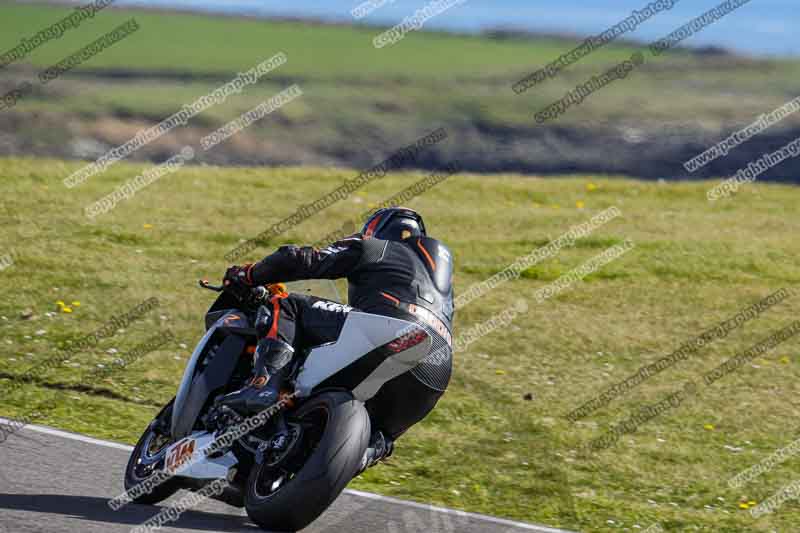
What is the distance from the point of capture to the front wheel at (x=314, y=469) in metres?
5.95

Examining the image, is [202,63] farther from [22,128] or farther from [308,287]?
[308,287]

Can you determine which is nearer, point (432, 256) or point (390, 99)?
point (432, 256)

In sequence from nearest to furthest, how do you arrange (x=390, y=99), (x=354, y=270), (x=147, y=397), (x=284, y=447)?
(x=284, y=447)
(x=354, y=270)
(x=147, y=397)
(x=390, y=99)

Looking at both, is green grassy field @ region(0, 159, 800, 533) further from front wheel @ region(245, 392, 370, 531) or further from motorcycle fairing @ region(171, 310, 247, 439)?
front wheel @ region(245, 392, 370, 531)

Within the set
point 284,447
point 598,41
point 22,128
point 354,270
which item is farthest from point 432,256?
point 598,41

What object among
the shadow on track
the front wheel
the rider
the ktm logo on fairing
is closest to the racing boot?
the rider

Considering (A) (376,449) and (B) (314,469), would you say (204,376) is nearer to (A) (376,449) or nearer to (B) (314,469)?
(A) (376,449)

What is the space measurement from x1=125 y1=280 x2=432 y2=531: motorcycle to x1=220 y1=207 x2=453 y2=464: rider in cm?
9

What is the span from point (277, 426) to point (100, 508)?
111cm

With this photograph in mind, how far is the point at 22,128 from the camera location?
25.7 metres

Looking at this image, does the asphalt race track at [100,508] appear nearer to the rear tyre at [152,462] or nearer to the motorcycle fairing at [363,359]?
the rear tyre at [152,462]

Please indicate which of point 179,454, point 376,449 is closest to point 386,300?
point 376,449

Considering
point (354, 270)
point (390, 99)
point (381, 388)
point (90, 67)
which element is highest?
point (354, 270)

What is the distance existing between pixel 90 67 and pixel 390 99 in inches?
335
